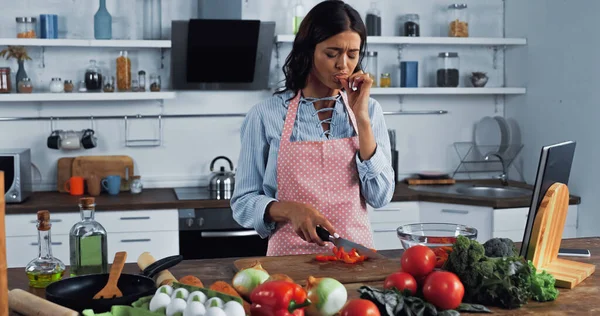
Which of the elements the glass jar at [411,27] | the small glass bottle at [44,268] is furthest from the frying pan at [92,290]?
the glass jar at [411,27]

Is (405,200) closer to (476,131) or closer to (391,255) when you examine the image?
(476,131)

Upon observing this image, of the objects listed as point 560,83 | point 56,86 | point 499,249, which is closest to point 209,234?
point 56,86

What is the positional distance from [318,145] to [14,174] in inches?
86.2

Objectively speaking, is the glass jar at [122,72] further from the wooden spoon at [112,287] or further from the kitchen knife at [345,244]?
the wooden spoon at [112,287]

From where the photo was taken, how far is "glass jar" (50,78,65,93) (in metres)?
4.42

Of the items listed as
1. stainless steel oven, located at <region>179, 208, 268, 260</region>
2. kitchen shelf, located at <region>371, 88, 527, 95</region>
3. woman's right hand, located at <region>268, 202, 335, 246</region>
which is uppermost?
kitchen shelf, located at <region>371, 88, 527, 95</region>

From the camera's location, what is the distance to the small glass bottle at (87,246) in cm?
203

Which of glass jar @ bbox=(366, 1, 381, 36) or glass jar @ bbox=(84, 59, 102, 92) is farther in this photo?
glass jar @ bbox=(366, 1, 381, 36)

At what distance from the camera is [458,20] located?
5016 millimetres

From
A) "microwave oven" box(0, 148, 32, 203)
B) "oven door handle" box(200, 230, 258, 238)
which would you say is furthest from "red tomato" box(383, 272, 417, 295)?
"microwave oven" box(0, 148, 32, 203)

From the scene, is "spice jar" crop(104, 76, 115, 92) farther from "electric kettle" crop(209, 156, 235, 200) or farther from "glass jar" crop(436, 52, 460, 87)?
"glass jar" crop(436, 52, 460, 87)

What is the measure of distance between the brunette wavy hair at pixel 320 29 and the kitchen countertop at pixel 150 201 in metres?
1.76

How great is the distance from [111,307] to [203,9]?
306 cm

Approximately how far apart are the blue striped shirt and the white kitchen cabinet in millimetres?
1629
